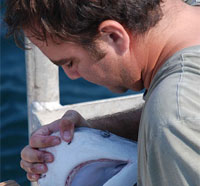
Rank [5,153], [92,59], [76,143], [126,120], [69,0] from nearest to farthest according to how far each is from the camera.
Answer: [69,0] → [92,59] → [76,143] → [126,120] → [5,153]

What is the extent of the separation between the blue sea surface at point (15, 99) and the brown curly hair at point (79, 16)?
7.44 feet

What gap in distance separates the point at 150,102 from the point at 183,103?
0.11 metres

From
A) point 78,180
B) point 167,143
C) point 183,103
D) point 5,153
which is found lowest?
point 5,153

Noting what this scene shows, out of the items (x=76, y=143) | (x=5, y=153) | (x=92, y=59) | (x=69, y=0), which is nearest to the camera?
(x=69, y=0)

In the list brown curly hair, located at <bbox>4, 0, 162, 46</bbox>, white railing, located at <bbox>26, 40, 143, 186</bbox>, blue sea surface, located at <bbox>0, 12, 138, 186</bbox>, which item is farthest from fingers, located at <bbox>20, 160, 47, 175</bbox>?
blue sea surface, located at <bbox>0, 12, 138, 186</bbox>

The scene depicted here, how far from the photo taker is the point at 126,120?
204 cm

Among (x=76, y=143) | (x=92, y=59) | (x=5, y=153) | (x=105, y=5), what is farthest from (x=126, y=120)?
(x=5, y=153)

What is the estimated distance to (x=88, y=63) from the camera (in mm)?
1474

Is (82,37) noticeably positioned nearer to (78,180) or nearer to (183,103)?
(183,103)

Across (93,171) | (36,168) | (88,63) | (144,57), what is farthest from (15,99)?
(144,57)

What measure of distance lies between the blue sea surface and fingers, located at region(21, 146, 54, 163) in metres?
1.85

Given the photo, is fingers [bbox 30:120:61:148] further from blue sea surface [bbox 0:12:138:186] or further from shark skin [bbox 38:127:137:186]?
blue sea surface [bbox 0:12:138:186]

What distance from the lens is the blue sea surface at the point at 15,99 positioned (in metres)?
3.79

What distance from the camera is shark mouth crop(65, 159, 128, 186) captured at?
5.30 ft
